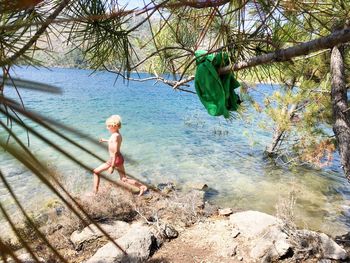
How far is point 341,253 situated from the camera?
10.5 ft

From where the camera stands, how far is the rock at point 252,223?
12.5 feet

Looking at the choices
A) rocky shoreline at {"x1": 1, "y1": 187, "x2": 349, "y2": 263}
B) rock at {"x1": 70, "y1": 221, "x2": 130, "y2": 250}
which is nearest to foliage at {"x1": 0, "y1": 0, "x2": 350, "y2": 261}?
rocky shoreline at {"x1": 1, "y1": 187, "x2": 349, "y2": 263}

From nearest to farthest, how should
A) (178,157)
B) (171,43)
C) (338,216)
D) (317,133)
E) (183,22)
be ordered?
(183,22)
(171,43)
(317,133)
(338,216)
(178,157)

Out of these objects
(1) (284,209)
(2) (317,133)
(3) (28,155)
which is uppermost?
(3) (28,155)

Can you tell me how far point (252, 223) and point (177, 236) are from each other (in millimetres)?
881

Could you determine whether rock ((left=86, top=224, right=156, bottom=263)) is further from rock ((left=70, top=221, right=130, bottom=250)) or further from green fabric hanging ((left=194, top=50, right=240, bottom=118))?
green fabric hanging ((left=194, top=50, right=240, bottom=118))

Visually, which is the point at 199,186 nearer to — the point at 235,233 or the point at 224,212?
the point at 224,212

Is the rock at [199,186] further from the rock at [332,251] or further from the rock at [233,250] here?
the rock at [332,251]

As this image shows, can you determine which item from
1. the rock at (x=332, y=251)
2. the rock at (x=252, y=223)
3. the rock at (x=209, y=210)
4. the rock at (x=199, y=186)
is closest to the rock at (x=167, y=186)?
the rock at (x=199, y=186)

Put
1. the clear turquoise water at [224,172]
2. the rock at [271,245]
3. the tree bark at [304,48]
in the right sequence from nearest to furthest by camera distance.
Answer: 1. the tree bark at [304,48]
2. the rock at [271,245]
3. the clear turquoise water at [224,172]

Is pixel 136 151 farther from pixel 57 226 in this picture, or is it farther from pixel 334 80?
pixel 334 80

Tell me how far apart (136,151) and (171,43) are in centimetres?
691

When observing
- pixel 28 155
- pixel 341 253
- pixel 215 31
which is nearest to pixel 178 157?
pixel 341 253

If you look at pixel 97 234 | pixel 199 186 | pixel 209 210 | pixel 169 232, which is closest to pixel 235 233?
pixel 169 232
